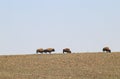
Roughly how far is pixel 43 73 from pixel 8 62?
26.2 feet

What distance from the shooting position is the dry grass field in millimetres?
31922

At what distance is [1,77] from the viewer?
29.1 metres

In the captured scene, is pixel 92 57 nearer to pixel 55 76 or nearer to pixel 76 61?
pixel 76 61

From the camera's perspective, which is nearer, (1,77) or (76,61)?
(1,77)

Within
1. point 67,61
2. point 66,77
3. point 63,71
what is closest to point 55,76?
point 66,77

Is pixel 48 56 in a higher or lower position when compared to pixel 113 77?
higher

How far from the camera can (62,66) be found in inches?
1513

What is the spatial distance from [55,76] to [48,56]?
1359 centimetres

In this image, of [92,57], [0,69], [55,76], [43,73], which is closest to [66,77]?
[55,76]

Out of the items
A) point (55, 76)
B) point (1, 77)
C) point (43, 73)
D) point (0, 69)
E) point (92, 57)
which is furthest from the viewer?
point (92, 57)

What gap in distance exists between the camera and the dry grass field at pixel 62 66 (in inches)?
1257

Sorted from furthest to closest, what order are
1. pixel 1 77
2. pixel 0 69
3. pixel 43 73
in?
1. pixel 0 69
2. pixel 43 73
3. pixel 1 77

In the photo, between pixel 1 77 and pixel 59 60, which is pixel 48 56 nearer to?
pixel 59 60

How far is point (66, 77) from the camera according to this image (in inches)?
1212
